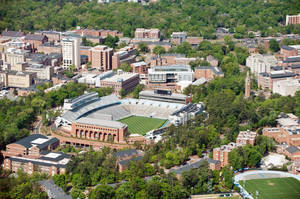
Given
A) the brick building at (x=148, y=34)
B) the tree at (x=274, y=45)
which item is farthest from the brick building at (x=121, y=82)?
the tree at (x=274, y=45)

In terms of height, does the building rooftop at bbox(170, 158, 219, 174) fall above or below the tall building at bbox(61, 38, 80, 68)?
below

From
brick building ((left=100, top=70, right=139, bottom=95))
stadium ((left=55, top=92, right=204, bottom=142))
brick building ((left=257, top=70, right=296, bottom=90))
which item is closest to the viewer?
stadium ((left=55, top=92, right=204, bottom=142))

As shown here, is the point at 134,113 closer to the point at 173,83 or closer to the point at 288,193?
the point at 173,83

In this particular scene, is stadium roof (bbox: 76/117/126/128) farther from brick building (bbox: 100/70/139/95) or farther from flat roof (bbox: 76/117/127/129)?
brick building (bbox: 100/70/139/95)

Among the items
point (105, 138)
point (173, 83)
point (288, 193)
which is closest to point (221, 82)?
point (173, 83)

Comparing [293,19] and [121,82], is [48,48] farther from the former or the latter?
[293,19]

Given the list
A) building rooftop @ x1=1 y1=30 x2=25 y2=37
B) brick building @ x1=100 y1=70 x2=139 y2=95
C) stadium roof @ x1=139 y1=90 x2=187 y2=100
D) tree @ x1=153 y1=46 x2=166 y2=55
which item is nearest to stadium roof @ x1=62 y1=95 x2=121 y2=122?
stadium roof @ x1=139 y1=90 x2=187 y2=100

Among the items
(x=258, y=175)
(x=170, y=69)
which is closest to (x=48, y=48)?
(x=170, y=69)
